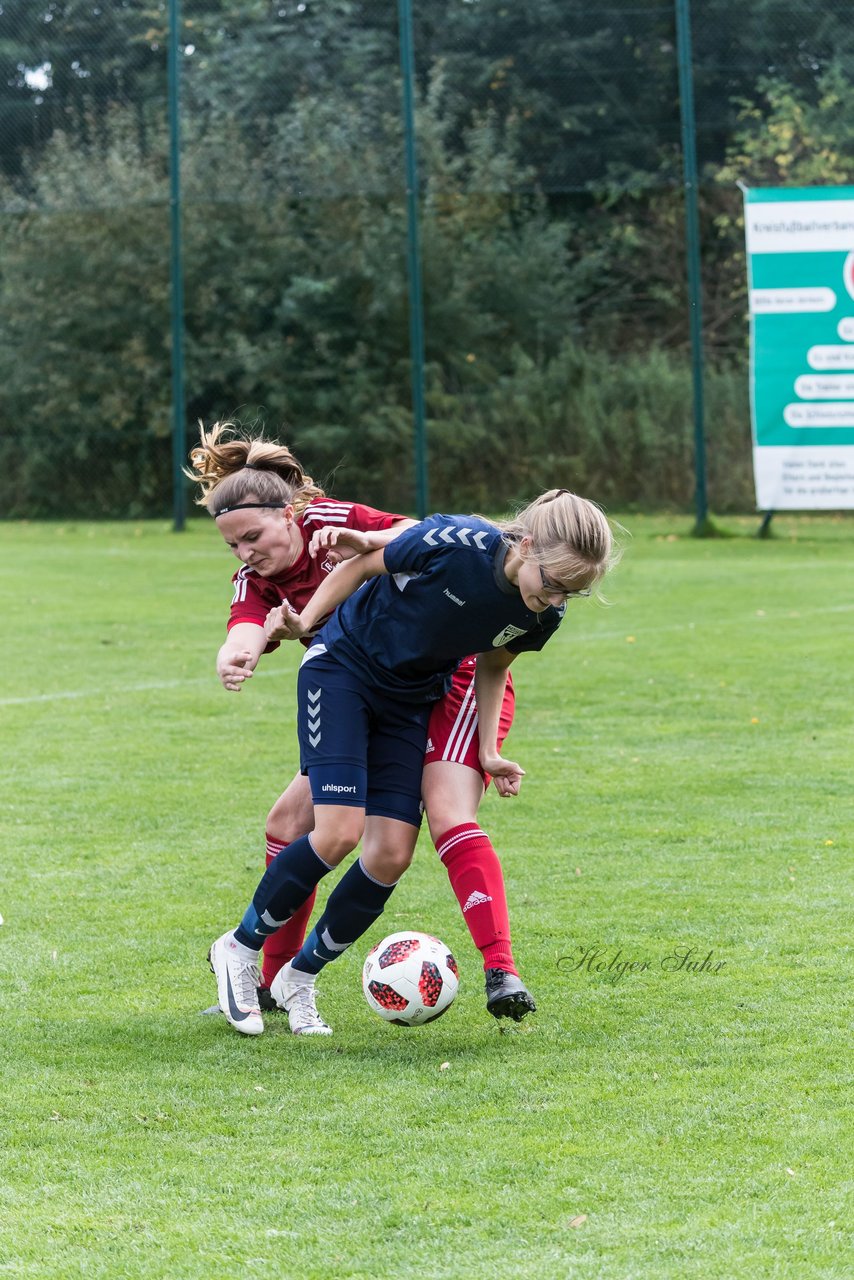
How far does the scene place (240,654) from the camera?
13.3 ft

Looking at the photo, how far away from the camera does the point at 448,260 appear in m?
21.5

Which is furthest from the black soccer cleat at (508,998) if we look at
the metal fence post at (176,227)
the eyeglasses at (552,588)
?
the metal fence post at (176,227)

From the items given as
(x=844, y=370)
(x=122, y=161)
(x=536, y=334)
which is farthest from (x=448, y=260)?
(x=844, y=370)

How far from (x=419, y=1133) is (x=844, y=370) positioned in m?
14.5

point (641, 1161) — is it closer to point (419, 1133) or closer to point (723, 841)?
point (419, 1133)

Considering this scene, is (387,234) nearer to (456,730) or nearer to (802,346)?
(802,346)

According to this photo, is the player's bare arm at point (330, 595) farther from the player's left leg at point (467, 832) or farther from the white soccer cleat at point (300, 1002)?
the white soccer cleat at point (300, 1002)

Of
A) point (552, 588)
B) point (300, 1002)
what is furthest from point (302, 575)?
point (300, 1002)

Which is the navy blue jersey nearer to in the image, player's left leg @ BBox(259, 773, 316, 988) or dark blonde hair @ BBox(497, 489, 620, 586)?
dark blonde hair @ BBox(497, 489, 620, 586)

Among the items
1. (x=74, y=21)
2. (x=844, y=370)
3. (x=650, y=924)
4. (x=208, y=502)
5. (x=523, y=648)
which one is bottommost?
(x=650, y=924)

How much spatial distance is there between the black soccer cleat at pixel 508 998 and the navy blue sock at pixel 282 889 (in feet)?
1.72

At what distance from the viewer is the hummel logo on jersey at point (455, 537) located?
395 centimetres

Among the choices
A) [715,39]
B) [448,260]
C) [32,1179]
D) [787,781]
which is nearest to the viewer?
[32,1179]

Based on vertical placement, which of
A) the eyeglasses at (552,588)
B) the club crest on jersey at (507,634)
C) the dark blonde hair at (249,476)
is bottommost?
the club crest on jersey at (507,634)
